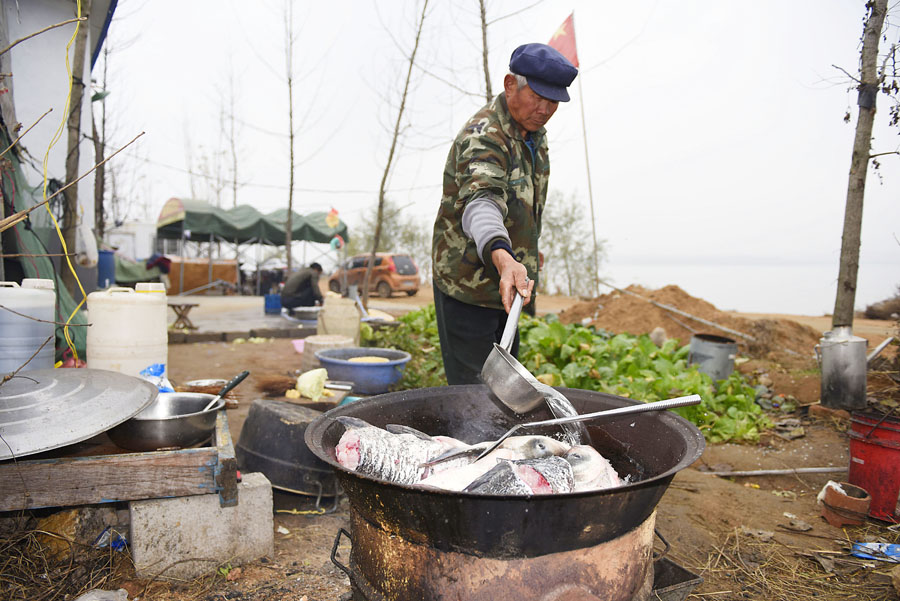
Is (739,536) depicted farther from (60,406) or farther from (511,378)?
(60,406)

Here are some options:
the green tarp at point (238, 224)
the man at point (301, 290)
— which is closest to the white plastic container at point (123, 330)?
the man at point (301, 290)

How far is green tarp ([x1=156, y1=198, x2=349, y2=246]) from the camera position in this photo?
1666 centimetres

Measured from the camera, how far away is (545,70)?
2.21 m

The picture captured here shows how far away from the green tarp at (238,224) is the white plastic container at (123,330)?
14.8m

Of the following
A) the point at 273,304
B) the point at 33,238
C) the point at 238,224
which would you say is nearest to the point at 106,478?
the point at 33,238

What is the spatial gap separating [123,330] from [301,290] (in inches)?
311

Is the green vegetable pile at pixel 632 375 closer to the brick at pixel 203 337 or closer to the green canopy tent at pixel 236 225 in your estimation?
the brick at pixel 203 337

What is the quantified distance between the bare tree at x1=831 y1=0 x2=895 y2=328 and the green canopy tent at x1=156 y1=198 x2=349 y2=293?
16283 millimetres

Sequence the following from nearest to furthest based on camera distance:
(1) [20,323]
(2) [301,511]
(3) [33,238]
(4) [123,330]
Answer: (1) [20,323]
(2) [301,511]
(4) [123,330]
(3) [33,238]

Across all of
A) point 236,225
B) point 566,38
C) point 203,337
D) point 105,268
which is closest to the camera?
point 566,38

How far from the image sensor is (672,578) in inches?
65.5

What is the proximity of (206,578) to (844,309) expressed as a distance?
4710 mm

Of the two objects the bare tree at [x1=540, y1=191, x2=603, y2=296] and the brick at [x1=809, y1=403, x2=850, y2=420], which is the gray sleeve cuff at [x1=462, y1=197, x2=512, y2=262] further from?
the bare tree at [x1=540, y1=191, x2=603, y2=296]

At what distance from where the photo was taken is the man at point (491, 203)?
2.21 meters
